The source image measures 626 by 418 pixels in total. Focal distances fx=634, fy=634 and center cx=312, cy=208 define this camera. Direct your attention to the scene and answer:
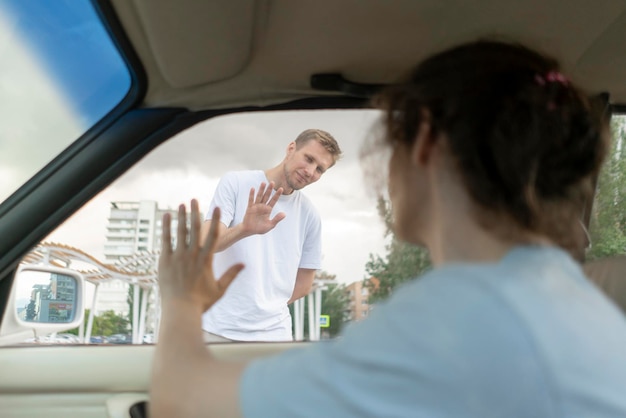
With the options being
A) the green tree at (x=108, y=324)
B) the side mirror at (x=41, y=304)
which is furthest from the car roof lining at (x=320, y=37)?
the green tree at (x=108, y=324)

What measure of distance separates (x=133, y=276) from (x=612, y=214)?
2122 mm

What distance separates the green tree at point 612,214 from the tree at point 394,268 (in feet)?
1.75

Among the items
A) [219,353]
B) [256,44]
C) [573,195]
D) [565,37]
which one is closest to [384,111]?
[573,195]

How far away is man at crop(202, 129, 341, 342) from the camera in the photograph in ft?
7.32

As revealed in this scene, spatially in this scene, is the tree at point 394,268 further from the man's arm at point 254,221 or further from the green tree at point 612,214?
the green tree at point 612,214

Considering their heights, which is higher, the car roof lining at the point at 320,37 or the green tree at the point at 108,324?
the car roof lining at the point at 320,37

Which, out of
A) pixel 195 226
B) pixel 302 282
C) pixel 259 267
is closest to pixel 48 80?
pixel 259 267

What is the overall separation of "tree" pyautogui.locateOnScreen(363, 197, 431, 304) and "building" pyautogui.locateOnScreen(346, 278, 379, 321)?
2cm

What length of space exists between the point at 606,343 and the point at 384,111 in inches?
18.5

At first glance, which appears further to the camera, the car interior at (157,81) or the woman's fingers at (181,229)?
the car interior at (157,81)

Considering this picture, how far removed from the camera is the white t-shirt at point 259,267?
223 cm

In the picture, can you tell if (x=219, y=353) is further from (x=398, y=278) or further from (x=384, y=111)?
(x=384, y=111)

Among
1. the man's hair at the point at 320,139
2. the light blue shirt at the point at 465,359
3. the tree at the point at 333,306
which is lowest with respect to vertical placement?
the light blue shirt at the point at 465,359

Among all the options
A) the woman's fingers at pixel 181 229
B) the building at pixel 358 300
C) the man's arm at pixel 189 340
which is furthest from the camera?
the building at pixel 358 300
